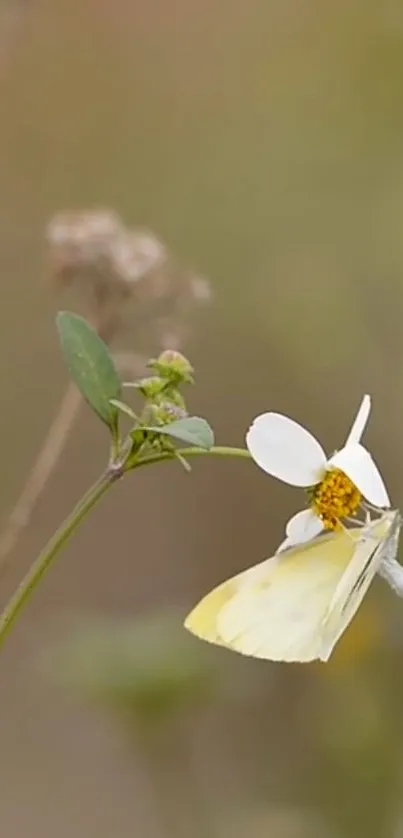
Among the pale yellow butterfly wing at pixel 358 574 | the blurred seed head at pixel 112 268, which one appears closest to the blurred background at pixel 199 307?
the blurred seed head at pixel 112 268

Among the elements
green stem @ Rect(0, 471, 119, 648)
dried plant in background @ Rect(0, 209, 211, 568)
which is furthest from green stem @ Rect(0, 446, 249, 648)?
dried plant in background @ Rect(0, 209, 211, 568)

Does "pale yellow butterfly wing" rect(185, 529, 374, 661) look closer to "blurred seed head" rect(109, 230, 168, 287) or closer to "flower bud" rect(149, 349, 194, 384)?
"flower bud" rect(149, 349, 194, 384)

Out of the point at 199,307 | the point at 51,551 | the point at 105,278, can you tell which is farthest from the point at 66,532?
the point at 199,307

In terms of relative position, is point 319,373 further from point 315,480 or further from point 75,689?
point 315,480

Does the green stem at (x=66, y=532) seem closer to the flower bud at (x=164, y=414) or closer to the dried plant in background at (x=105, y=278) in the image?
the flower bud at (x=164, y=414)

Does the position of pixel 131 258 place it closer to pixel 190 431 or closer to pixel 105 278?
pixel 105 278

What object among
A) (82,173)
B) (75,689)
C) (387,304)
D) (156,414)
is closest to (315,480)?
(156,414)
